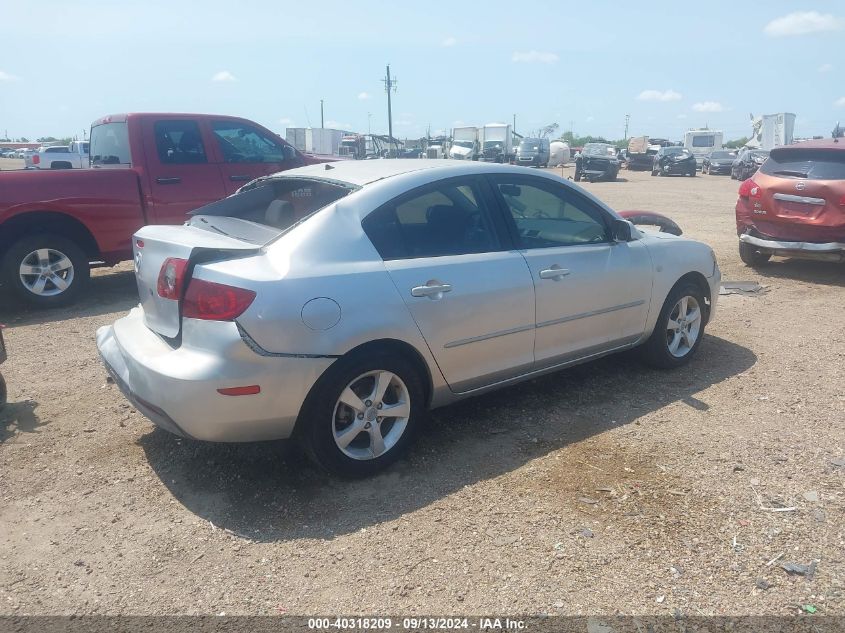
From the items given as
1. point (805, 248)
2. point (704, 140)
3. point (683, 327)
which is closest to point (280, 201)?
point (683, 327)

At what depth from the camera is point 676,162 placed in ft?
120

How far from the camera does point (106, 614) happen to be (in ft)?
8.73

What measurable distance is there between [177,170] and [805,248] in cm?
729

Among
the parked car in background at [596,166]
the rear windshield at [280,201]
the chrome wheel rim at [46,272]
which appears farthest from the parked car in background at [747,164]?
the rear windshield at [280,201]

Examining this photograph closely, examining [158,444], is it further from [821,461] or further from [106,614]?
[821,461]

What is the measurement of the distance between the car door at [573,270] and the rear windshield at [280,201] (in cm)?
106

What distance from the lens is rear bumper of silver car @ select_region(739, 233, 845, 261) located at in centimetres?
793

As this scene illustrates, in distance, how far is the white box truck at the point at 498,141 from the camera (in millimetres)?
40250

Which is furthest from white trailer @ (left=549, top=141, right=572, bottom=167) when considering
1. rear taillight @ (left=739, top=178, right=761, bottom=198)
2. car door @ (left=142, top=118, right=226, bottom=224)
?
car door @ (left=142, top=118, right=226, bottom=224)

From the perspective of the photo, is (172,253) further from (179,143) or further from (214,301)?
(179,143)

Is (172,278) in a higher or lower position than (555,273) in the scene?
higher

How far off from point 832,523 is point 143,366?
333 centimetres

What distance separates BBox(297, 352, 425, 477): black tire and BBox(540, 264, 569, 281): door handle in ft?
3.52

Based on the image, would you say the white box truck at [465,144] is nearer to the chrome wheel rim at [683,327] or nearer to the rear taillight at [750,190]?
the rear taillight at [750,190]
